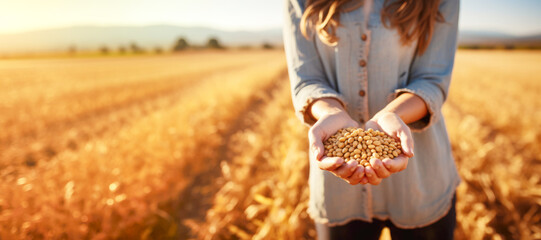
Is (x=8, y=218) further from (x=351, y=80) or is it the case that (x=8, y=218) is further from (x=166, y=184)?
(x=351, y=80)

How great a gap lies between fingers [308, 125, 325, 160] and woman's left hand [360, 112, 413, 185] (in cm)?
15

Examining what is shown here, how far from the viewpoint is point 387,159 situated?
33.4 inches

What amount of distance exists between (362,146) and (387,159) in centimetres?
15

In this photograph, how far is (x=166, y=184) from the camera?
3203 millimetres

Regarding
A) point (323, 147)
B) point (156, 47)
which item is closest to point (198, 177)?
point (323, 147)

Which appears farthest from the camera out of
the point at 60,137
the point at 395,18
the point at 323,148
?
the point at 60,137

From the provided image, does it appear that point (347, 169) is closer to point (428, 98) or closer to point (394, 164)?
point (394, 164)

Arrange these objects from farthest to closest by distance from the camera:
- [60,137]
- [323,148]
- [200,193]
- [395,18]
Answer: [60,137] → [200,193] → [395,18] → [323,148]

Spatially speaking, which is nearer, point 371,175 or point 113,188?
point 371,175

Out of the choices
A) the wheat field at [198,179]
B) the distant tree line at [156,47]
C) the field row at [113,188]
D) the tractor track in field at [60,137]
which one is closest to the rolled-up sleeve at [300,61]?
the wheat field at [198,179]

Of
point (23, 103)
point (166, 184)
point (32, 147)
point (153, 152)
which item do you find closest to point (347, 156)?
point (166, 184)

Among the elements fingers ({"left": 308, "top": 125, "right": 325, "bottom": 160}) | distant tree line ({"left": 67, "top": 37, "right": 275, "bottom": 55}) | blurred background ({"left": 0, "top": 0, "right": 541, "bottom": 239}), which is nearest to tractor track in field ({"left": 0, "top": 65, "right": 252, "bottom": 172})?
blurred background ({"left": 0, "top": 0, "right": 541, "bottom": 239})

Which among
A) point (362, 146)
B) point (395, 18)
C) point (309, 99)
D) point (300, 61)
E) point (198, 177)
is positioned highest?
point (395, 18)

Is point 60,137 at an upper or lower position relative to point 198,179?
upper
